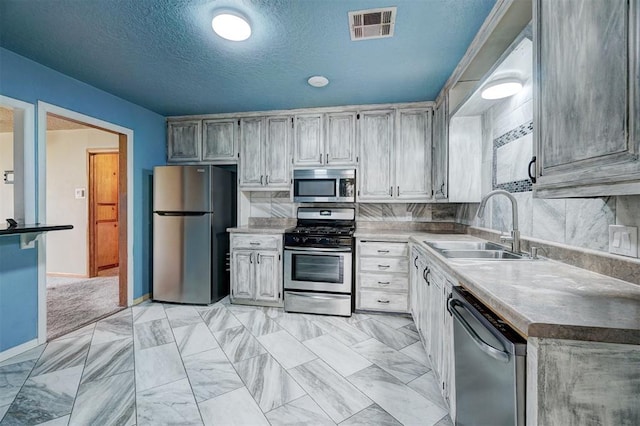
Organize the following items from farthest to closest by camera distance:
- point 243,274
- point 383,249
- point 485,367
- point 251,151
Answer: point 251,151
point 243,274
point 383,249
point 485,367

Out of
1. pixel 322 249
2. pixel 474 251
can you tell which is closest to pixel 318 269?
pixel 322 249

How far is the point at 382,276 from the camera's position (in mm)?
3072

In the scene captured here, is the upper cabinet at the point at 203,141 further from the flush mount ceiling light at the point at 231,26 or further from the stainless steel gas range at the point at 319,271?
the flush mount ceiling light at the point at 231,26

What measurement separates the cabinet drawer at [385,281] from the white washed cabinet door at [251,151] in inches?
67.6

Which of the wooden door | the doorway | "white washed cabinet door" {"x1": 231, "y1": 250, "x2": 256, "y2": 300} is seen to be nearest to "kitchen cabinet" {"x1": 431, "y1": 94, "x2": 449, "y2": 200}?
"white washed cabinet door" {"x1": 231, "y1": 250, "x2": 256, "y2": 300}

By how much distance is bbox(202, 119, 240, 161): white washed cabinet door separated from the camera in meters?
3.69

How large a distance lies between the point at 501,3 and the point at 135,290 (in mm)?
4158

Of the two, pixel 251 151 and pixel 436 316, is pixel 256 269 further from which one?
pixel 436 316

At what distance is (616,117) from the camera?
0.78 m

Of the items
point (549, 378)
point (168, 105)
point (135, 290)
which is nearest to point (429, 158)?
point (549, 378)

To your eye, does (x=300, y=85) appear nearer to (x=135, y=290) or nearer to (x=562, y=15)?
(x=562, y=15)

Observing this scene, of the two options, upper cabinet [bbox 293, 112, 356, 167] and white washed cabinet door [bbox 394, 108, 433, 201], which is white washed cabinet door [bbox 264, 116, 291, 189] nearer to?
upper cabinet [bbox 293, 112, 356, 167]

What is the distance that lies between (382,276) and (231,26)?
8.35 ft

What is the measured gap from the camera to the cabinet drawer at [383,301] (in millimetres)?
3043
